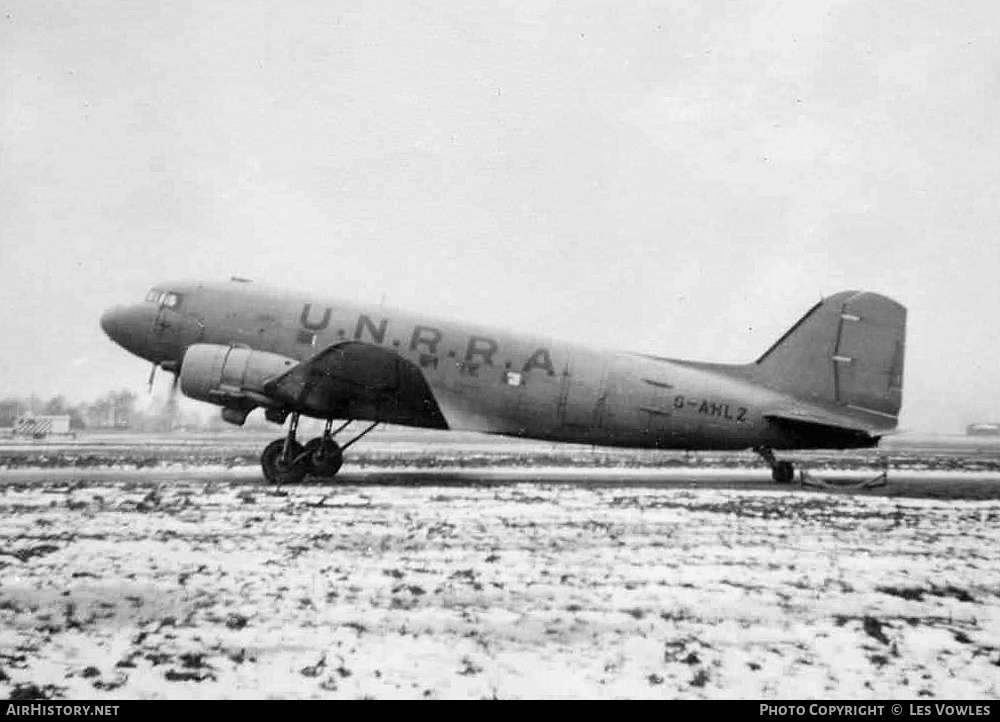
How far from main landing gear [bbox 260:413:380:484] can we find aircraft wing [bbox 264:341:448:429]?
509 mm

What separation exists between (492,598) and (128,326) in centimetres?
1317

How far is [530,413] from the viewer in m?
15.0

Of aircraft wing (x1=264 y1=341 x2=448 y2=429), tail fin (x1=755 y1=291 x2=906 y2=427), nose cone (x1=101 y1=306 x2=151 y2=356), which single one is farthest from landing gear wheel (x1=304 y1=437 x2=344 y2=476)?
tail fin (x1=755 y1=291 x2=906 y2=427)

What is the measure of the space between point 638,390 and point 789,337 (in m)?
3.50

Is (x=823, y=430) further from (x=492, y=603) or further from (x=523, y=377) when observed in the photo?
(x=492, y=603)

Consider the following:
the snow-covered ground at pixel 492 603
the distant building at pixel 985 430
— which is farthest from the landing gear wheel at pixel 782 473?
the distant building at pixel 985 430

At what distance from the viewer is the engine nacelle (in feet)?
45.5

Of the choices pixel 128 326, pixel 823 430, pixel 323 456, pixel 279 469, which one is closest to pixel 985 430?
pixel 823 430

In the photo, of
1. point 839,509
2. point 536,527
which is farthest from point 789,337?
point 536,527

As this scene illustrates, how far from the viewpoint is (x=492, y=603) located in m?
5.55

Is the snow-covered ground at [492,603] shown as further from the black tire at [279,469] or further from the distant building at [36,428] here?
the distant building at [36,428]

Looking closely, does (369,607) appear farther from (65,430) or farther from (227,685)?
(65,430)

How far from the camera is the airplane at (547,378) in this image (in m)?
14.4

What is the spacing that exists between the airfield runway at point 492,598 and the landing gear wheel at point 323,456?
306 centimetres
